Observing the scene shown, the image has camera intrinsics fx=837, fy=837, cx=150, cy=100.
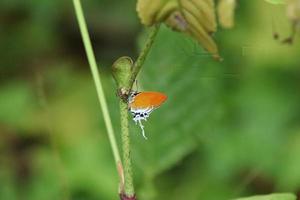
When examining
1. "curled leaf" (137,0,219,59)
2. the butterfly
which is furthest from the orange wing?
"curled leaf" (137,0,219,59)

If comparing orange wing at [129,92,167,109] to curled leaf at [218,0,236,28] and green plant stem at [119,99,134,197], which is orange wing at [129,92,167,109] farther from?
curled leaf at [218,0,236,28]

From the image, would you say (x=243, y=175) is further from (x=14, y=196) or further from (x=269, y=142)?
(x=14, y=196)

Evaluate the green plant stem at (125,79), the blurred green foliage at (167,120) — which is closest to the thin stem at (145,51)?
the green plant stem at (125,79)

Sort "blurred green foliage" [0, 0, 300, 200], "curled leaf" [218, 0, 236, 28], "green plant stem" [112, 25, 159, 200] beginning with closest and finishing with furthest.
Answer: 1. "curled leaf" [218, 0, 236, 28]
2. "green plant stem" [112, 25, 159, 200]
3. "blurred green foliage" [0, 0, 300, 200]

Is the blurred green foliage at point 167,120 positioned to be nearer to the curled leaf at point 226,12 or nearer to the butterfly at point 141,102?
the butterfly at point 141,102

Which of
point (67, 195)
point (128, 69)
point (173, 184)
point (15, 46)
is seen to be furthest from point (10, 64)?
point (128, 69)
